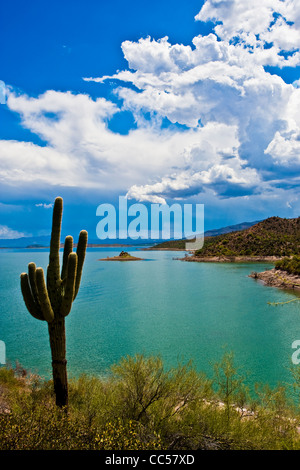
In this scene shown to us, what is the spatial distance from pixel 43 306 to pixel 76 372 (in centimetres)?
964

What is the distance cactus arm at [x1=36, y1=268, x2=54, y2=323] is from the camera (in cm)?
921

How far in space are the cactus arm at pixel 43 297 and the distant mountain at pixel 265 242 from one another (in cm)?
9250

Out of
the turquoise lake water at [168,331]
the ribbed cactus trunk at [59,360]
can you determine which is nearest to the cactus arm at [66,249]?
the ribbed cactus trunk at [59,360]

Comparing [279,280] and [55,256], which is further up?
[55,256]

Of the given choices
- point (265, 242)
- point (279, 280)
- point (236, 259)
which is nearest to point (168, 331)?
point (279, 280)

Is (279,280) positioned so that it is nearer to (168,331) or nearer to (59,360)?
(168,331)

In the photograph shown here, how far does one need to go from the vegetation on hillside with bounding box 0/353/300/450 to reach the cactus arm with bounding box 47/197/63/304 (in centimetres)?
352

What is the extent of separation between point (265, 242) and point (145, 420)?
106 meters

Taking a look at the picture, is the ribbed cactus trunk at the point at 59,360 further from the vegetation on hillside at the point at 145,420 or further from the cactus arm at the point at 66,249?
the cactus arm at the point at 66,249

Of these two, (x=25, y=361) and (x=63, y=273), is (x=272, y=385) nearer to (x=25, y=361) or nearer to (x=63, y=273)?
(x=63, y=273)

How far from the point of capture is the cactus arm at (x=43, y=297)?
9211 millimetres

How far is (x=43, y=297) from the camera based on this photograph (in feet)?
30.8

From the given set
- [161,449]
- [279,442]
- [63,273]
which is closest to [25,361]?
[63,273]

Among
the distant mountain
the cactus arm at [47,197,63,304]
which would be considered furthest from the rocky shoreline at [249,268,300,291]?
the cactus arm at [47,197,63,304]
